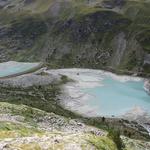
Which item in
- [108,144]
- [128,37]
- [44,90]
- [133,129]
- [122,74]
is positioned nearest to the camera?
[108,144]

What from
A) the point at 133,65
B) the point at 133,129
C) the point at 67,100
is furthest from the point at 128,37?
the point at 133,129

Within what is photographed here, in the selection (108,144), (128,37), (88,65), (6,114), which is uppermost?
(108,144)

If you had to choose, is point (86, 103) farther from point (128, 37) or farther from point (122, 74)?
point (128, 37)

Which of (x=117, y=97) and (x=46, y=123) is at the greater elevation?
(x=46, y=123)

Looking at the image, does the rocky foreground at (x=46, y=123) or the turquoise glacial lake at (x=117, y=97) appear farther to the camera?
the turquoise glacial lake at (x=117, y=97)

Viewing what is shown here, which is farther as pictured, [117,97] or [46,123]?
[117,97]

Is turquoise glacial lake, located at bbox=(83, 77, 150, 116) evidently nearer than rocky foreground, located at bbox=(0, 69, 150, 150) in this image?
No

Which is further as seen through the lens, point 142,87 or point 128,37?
point 128,37

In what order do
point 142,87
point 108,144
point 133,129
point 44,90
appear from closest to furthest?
point 108,144 → point 133,129 → point 44,90 → point 142,87
